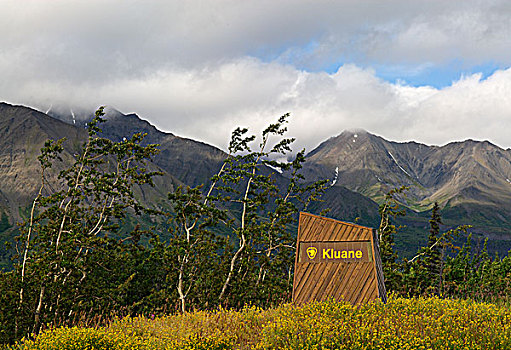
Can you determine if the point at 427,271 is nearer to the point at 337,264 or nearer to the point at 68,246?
the point at 337,264

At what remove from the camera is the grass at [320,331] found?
24.7ft

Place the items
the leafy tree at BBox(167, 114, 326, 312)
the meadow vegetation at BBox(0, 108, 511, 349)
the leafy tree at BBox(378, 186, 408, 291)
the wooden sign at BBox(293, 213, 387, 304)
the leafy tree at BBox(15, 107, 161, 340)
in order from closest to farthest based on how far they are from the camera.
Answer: the meadow vegetation at BBox(0, 108, 511, 349) < the wooden sign at BBox(293, 213, 387, 304) < the leafy tree at BBox(15, 107, 161, 340) < the leafy tree at BBox(167, 114, 326, 312) < the leafy tree at BBox(378, 186, 408, 291)

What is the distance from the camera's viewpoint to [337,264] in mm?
13031

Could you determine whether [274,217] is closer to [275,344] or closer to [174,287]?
[174,287]

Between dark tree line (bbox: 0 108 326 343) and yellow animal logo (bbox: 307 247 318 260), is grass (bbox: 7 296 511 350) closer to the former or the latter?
yellow animal logo (bbox: 307 247 318 260)

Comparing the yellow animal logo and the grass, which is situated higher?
the yellow animal logo

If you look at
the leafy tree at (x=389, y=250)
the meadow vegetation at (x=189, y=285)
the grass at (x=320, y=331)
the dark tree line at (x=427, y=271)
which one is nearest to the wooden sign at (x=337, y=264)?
the meadow vegetation at (x=189, y=285)

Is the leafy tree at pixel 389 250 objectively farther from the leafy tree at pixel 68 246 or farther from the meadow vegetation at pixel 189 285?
the leafy tree at pixel 68 246

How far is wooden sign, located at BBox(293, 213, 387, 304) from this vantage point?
1255cm

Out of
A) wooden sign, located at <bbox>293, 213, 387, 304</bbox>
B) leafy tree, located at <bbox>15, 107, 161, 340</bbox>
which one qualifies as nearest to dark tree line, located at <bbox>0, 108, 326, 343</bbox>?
leafy tree, located at <bbox>15, 107, 161, 340</bbox>

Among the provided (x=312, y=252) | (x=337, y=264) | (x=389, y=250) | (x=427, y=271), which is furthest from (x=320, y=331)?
(x=427, y=271)

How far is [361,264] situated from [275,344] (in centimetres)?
572

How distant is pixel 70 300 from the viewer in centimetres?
1396

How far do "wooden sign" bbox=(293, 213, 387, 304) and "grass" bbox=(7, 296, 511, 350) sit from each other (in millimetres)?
1974
